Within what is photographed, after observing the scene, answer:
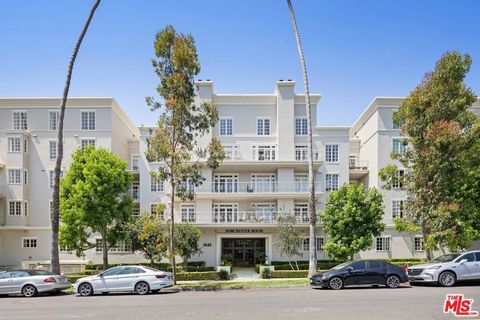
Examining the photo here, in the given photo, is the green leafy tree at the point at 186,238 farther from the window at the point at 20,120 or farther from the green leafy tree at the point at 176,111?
the window at the point at 20,120

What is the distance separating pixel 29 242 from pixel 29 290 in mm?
19455

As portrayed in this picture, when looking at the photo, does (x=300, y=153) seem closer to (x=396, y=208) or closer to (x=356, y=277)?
(x=396, y=208)

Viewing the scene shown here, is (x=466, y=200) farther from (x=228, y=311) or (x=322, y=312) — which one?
(x=228, y=311)

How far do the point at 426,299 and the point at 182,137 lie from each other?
14.0m

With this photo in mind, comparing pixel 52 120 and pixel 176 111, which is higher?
pixel 52 120

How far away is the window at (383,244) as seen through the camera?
3459 cm

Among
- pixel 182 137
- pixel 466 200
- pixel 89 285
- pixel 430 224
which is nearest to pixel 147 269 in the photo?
pixel 89 285

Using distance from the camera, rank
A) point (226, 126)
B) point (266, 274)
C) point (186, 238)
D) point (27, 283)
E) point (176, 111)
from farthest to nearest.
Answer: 1. point (226, 126)
2. point (186, 238)
3. point (266, 274)
4. point (176, 111)
5. point (27, 283)

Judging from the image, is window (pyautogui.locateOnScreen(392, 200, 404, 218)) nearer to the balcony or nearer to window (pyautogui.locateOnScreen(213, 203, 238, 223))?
the balcony

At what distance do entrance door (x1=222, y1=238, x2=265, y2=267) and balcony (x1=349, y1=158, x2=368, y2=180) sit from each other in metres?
10.9

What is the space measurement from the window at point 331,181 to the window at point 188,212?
1233 centimetres

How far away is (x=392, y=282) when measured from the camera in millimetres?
17781

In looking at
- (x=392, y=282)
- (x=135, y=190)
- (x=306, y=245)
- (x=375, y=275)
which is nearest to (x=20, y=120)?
(x=135, y=190)

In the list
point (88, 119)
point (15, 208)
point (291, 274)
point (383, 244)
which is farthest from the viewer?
point (88, 119)
